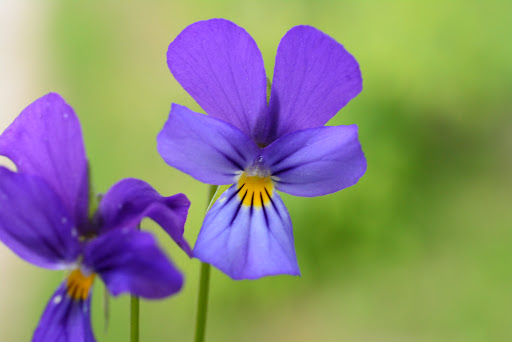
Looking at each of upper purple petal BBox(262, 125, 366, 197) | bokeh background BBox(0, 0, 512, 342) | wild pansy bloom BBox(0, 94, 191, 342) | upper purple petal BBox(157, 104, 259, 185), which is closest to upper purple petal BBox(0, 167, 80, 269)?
wild pansy bloom BBox(0, 94, 191, 342)

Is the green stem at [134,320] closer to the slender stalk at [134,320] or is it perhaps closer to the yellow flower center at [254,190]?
the slender stalk at [134,320]

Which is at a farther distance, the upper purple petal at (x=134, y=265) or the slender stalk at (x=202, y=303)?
the slender stalk at (x=202, y=303)

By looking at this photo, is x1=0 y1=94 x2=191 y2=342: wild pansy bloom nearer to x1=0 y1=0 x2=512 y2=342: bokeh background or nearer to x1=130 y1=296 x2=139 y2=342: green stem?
x1=130 y1=296 x2=139 y2=342: green stem

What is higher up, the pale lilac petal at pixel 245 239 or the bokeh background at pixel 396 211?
the bokeh background at pixel 396 211

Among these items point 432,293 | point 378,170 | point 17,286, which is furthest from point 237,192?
point 17,286

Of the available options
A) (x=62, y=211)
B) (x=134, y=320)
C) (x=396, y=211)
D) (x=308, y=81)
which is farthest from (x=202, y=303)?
(x=396, y=211)

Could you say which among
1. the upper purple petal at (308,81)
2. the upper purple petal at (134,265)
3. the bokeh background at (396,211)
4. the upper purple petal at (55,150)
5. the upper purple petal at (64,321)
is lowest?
the upper purple petal at (64,321)

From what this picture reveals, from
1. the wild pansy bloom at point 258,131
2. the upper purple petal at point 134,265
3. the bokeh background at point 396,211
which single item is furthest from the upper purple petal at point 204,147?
the bokeh background at point 396,211

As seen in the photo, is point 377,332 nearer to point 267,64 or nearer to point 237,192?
point 267,64
